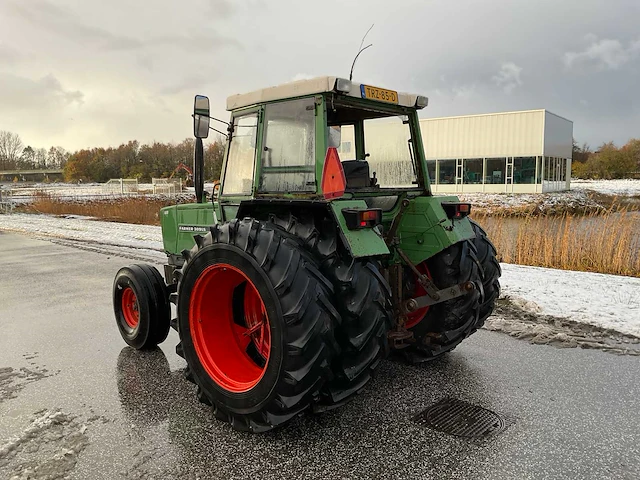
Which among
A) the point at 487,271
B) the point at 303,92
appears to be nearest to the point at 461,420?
the point at 487,271

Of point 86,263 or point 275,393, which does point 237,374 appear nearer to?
point 275,393

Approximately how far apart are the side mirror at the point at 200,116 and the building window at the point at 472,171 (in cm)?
2885

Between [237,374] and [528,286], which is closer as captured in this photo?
[237,374]

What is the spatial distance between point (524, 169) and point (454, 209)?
91.1 feet

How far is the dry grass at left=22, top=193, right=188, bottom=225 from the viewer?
20219 mm

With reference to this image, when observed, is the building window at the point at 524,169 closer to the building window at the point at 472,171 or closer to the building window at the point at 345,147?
the building window at the point at 472,171

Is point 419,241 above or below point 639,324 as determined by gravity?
above

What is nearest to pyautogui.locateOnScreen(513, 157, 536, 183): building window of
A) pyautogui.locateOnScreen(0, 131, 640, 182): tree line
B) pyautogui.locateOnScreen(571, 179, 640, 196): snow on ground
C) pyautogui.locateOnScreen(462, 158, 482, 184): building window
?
pyautogui.locateOnScreen(462, 158, 482, 184): building window

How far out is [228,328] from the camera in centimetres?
375

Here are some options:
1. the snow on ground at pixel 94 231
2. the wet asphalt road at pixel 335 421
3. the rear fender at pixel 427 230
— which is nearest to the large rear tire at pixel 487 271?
the rear fender at pixel 427 230

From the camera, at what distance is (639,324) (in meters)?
5.25

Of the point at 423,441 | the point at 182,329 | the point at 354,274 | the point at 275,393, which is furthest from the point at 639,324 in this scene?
the point at 182,329

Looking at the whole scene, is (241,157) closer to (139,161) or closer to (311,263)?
(311,263)

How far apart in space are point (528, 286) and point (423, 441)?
4.42m
